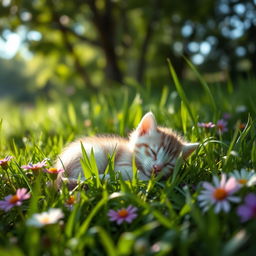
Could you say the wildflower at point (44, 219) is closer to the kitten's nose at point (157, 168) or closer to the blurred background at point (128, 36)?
the kitten's nose at point (157, 168)

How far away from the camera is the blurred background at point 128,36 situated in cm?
847

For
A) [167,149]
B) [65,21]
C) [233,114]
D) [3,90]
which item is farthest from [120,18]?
→ [3,90]

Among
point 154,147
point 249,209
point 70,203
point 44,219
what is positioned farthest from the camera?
point 154,147

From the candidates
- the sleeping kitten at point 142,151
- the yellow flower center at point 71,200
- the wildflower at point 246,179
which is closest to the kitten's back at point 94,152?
the sleeping kitten at point 142,151

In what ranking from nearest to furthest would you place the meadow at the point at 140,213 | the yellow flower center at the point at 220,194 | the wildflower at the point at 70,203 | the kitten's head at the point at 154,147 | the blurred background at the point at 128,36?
the meadow at the point at 140,213, the yellow flower center at the point at 220,194, the wildflower at the point at 70,203, the kitten's head at the point at 154,147, the blurred background at the point at 128,36

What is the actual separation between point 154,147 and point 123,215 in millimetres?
802

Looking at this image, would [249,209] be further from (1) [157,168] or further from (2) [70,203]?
(1) [157,168]

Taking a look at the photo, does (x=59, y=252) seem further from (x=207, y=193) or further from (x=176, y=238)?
(x=207, y=193)

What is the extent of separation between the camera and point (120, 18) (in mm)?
10172

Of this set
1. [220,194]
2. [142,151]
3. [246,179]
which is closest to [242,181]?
[246,179]

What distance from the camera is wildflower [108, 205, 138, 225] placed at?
47.0 inches

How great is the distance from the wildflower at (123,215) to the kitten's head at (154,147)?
2.05ft

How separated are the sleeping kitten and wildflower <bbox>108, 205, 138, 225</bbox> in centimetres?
56

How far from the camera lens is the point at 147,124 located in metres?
1.98
